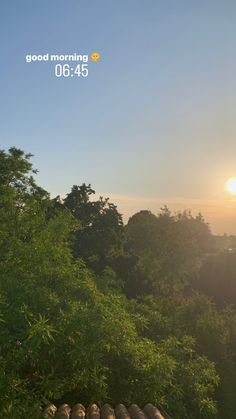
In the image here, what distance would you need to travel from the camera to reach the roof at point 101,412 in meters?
8.63

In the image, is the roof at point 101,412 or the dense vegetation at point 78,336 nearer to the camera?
the dense vegetation at point 78,336

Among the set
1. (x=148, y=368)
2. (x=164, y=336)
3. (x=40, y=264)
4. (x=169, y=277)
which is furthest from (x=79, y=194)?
(x=148, y=368)

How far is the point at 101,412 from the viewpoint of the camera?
30.2 ft

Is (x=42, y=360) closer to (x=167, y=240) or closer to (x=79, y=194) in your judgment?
(x=79, y=194)

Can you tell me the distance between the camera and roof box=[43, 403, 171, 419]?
863cm

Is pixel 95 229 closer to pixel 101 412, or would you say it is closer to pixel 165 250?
pixel 165 250

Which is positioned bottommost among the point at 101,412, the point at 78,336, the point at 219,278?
the point at 219,278

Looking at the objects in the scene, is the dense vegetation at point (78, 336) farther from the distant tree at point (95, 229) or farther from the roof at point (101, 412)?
the distant tree at point (95, 229)

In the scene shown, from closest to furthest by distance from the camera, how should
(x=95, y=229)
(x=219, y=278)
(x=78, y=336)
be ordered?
(x=78, y=336) < (x=95, y=229) < (x=219, y=278)

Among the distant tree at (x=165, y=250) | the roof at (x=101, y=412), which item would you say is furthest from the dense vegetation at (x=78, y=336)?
the distant tree at (x=165, y=250)

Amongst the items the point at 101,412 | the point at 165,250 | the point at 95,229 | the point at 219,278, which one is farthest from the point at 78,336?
the point at 219,278

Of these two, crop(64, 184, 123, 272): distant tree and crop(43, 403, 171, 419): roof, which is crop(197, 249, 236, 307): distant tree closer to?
crop(64, 184, 123, 272): distant tree

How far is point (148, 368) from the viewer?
33.6 ft

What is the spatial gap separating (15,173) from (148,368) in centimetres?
1953
